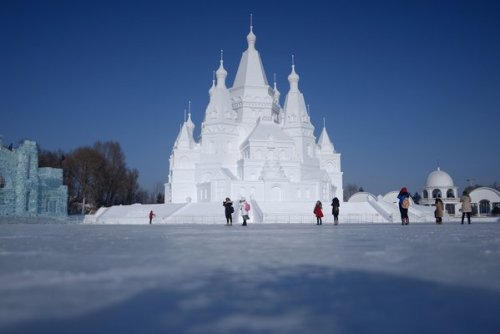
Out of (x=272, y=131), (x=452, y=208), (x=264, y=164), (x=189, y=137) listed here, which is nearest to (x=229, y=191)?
(x=264, y=164)

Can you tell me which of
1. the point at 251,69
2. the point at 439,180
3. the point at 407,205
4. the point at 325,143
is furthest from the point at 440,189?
the point at 407,205

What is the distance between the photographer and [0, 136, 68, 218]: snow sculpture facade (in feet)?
106

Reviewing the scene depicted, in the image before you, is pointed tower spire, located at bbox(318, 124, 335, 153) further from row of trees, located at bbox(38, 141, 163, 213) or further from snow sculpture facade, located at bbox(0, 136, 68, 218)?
snow sculpture facade, located at bbox(0, 136, 68, 218)

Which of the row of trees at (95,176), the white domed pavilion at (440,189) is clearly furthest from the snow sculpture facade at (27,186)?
the white domed pavilion at (440,189)

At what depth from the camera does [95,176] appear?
62.5 m

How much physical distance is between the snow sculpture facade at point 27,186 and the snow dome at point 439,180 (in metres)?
54.4

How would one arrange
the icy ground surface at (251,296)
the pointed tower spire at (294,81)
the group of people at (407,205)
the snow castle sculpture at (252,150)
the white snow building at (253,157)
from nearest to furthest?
the icy ground surface at (251,296)
the group of people at (407,205)
the white snow building at (253,157)
the snow castle sculpture at (252,150)
the pointed tower spire at (294,81)

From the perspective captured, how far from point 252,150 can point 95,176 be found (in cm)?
2746

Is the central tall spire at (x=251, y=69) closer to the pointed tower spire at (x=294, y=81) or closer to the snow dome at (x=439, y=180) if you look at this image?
the pointed tower spire at (x=294, y=81)

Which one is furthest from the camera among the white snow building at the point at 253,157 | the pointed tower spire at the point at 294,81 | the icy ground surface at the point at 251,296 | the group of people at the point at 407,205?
the pointed tower spire at the point at 294,81

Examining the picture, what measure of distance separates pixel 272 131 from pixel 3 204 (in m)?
30.4

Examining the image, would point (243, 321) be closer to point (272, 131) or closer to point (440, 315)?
point (440, 315)

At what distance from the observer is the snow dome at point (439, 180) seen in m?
64.9

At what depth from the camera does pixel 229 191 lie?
45.1 meters
